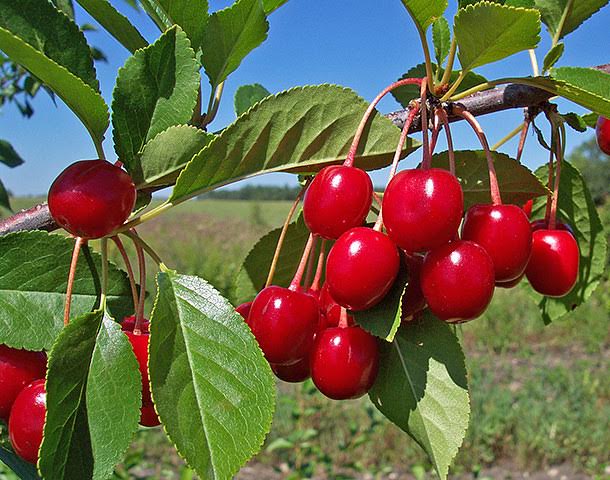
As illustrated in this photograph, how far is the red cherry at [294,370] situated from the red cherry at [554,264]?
38 cm

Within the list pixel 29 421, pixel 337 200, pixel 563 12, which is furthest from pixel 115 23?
pixel 563 12

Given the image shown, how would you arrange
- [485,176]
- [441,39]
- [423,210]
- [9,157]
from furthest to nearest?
[9,157] < [441,39] < [485,176] < [423,210]

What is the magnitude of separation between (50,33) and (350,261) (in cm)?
42

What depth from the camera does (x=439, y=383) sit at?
0.82 meters

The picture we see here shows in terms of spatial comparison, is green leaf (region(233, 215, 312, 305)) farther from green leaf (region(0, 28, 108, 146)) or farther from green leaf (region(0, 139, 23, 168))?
green leaf (region(0, 139, 23, 168))

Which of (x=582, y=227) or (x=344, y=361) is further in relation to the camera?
(x=582, y=227)

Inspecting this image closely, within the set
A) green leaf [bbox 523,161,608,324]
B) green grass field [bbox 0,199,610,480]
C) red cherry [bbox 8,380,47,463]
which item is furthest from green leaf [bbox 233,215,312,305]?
green grass field [bbox 0,199,610,480]

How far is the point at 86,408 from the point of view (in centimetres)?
70

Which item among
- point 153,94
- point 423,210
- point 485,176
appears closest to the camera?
point 423,210

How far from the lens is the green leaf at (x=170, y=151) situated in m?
0.75

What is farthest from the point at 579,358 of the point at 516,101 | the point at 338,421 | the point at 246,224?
the point at 246,224

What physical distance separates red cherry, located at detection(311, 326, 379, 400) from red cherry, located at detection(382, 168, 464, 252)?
0.46ft

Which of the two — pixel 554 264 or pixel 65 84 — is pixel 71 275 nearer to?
pixel 65 84

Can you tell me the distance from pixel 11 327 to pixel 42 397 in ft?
0.30
